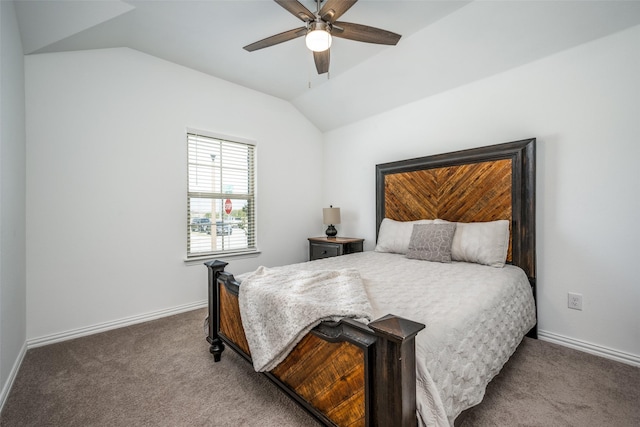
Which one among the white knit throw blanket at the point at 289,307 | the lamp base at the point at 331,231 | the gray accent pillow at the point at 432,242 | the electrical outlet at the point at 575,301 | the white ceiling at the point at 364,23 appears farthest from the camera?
the lamp base at the point at 331,231

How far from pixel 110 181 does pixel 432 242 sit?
307 centimetres

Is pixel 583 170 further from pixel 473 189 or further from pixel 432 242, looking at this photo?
pixel 432 242

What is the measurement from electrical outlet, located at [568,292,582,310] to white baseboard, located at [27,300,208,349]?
11.5ft

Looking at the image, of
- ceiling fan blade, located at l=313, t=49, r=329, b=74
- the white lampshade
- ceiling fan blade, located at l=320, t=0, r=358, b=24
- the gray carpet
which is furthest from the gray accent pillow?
ceiling fan blade, located at l=320, t=0, r=358, b=24

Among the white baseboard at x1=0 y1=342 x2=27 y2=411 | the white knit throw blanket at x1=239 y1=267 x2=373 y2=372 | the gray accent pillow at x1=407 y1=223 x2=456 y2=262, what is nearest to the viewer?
the white knit throw blanket at x1=239 y1=267 x2=373 y2=372

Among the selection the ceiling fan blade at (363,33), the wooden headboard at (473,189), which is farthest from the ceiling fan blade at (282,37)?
the wooden headboard at (473,189)

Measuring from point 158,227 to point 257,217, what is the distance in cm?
117

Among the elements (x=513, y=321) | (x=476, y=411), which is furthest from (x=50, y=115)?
(x=513, y=321)

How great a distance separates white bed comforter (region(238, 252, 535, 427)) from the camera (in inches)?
43.5

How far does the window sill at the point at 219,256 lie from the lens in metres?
3.18

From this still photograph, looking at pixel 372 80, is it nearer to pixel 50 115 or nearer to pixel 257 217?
pixel 257 217

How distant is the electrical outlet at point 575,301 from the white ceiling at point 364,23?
202 cm

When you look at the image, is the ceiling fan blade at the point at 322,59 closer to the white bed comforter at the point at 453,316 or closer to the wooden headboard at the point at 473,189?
the wooden headboard at the point at 473,189

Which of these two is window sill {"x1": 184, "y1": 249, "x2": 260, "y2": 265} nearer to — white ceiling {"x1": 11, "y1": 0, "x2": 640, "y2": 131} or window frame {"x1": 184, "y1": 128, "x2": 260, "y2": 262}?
window frame {"x1": 184, "y1": 128, "x2": 260, "y2": 262}
